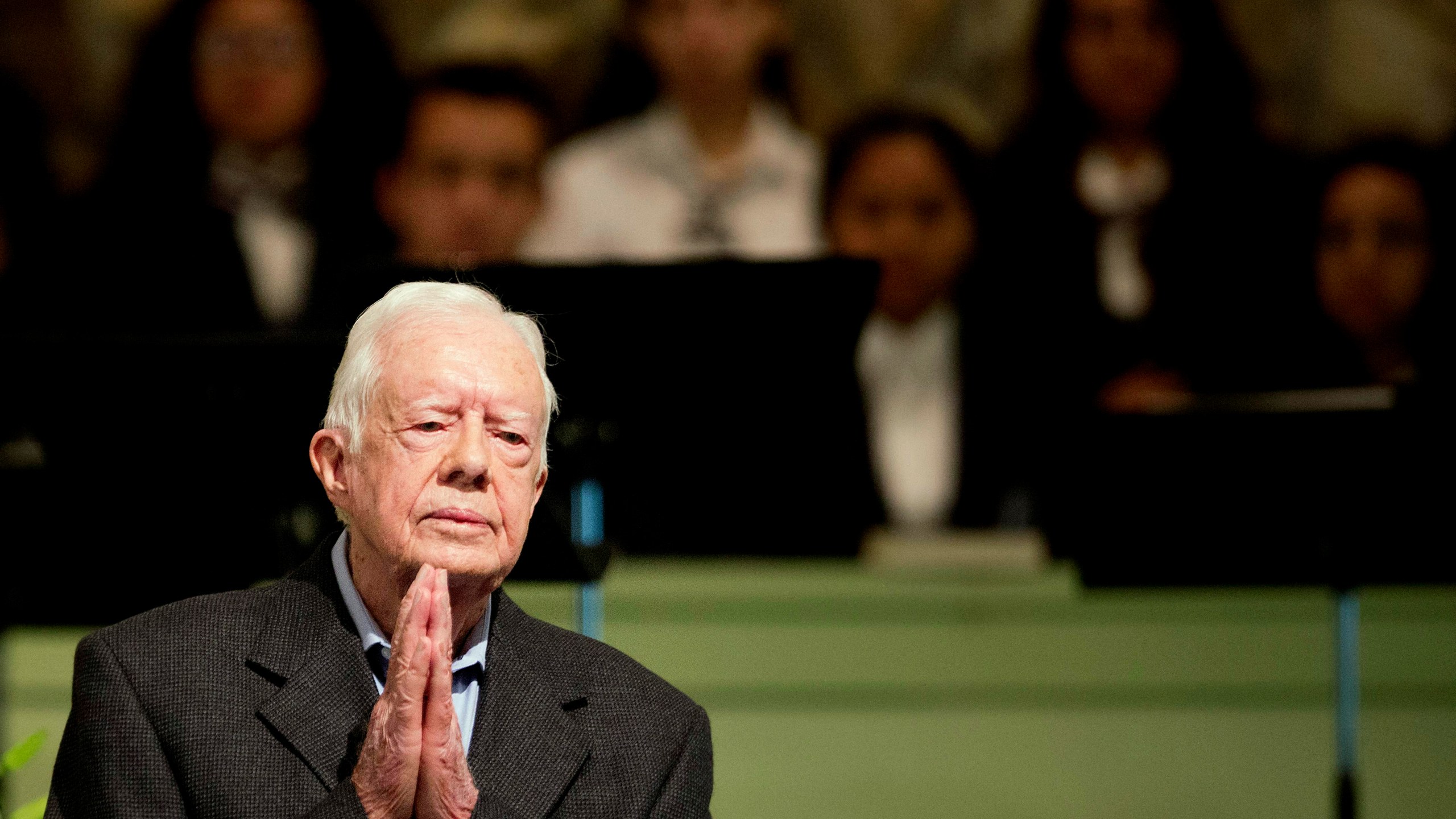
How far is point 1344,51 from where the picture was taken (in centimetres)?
582

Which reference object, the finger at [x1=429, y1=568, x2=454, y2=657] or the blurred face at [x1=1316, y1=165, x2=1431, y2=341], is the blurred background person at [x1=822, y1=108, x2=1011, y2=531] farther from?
the finger at [x1=429, y1=568, x2=454, y2=657]

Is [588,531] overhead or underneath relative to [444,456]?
underneath

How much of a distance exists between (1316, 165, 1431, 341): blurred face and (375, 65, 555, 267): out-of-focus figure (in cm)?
276

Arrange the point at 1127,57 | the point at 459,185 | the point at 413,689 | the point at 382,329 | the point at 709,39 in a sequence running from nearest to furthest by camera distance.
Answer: the point at 413,689 → the point at 382,329 → the point at 459,185 → the point at 1127,57 → the point at 709,39

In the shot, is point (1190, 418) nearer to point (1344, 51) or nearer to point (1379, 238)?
point (1379, 238)

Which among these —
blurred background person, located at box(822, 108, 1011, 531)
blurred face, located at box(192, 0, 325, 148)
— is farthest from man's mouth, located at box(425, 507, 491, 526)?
blurred face, located at box(192, 0, 325, 148)

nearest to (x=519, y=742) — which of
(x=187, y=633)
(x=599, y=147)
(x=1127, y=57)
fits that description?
(x=187, y=633)

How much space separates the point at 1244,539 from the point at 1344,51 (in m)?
3.32

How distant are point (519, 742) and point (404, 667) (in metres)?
0.25

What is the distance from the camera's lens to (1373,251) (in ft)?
18.0

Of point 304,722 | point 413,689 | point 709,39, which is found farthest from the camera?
point 709,39

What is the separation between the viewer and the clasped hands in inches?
64.5

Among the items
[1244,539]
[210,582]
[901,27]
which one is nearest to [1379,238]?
[901,27]

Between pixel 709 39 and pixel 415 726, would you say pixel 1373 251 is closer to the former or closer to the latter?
pixel 709 39
